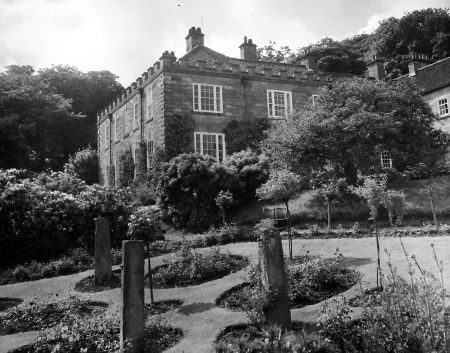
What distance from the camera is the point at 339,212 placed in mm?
19469

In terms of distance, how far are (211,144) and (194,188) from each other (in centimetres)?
773

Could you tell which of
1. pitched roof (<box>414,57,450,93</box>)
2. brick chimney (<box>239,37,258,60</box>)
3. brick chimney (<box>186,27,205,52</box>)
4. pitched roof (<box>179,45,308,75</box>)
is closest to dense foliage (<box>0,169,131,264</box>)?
pitched roof (<box>179,45,308,75</box>)

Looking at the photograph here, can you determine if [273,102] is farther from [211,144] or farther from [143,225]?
[143,225]

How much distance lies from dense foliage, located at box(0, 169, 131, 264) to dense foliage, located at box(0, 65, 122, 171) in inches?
632

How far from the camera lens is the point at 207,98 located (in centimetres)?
2881

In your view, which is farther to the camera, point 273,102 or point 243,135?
point 273,102

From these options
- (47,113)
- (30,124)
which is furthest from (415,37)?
(30,124)

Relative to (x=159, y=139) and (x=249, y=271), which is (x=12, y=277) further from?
(x=159, y=139)

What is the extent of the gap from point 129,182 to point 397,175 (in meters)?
18.0

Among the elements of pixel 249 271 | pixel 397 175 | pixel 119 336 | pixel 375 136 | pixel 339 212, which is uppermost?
pixel 375 136

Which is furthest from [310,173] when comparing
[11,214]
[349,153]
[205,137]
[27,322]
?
[27,322]

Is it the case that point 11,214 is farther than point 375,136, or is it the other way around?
point 375,136

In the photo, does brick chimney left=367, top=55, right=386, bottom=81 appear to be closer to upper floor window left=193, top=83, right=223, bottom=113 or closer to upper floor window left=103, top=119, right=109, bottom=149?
upper floor window left=193, top=83, right=223, bottom=113

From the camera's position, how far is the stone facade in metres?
27.8
